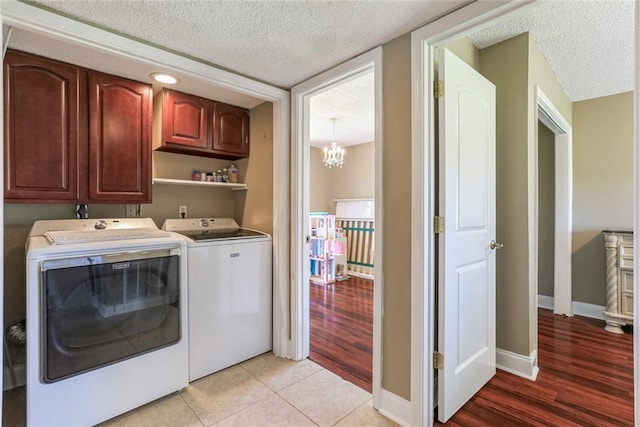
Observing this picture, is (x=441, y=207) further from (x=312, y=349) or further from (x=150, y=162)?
(x=150, y=162)

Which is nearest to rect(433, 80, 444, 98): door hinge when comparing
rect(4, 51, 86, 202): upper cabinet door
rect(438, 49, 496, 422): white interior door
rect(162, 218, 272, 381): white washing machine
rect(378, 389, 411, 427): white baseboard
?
rect(438, 49, 496, 422): white interior door

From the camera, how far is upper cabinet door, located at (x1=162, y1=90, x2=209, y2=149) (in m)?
2.45

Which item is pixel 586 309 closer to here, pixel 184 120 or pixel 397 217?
pixel 397 217

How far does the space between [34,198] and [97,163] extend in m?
0.41

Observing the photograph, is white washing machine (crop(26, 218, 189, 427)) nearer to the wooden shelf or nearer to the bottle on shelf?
the wooden shelf

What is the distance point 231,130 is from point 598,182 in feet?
12.7

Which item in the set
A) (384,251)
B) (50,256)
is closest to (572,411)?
(384,251)

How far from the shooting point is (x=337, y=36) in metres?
1.75

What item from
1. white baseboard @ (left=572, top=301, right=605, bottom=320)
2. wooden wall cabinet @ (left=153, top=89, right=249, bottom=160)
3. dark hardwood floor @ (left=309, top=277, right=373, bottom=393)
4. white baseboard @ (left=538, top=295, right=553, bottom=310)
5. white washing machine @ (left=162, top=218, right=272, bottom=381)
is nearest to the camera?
white washing machine @ (left=162, top=218, right=272, bottom=381)

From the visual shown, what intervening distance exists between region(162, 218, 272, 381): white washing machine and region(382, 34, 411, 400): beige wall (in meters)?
1.10

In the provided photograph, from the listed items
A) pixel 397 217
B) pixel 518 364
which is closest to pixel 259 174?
pixel 397 217

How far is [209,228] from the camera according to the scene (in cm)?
285

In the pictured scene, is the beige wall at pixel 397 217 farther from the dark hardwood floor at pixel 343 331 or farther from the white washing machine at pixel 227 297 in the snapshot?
the white washing machine at pixel 227 297

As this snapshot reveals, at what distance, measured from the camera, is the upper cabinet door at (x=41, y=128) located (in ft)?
5.92
